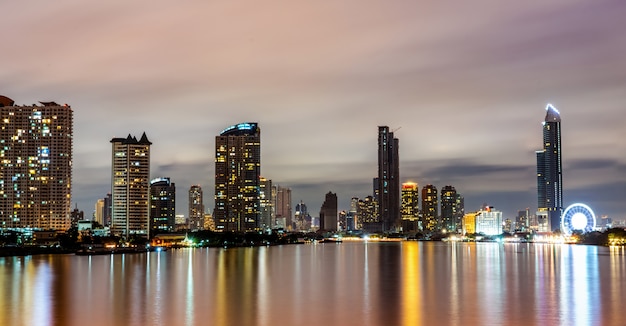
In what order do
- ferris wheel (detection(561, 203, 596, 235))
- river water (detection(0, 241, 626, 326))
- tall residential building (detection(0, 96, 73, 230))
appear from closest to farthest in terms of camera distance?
1. river water (detection(0, 241, 626, 326))
2. tall residential building (detection(0, 96, 73, 230))
3. ferris wheel (detection(561, 203, 596, 235))

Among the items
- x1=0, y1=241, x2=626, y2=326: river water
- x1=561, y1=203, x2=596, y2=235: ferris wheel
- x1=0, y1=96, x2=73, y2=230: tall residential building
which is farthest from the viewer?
x1=561, y1=203, x2=596, y2=235: ferris wheel

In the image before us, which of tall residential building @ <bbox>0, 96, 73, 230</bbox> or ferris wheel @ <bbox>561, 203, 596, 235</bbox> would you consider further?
ferris wheel @ <bbox>561, 203, 596, 235</bbox>

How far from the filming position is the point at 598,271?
260 ft

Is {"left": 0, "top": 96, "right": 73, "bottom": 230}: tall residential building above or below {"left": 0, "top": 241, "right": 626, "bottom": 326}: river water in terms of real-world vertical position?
above

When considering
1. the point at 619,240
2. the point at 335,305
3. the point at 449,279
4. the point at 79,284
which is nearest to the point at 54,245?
the point at 79,284

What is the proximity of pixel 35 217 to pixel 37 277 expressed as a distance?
107018 mm

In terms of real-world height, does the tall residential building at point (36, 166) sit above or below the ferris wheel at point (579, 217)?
above

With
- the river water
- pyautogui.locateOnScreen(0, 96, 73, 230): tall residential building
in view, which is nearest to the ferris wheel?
the river water

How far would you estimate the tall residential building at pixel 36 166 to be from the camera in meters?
169

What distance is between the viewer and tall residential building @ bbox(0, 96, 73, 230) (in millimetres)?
169000

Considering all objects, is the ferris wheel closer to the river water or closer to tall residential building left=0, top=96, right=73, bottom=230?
the river water

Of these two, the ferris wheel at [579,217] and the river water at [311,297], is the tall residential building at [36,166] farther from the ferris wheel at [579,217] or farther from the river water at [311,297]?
the ferris wheel at [579,217]

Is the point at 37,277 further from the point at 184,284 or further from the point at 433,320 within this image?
the point at 433,320

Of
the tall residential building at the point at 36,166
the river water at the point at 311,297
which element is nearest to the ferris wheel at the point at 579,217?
the river water at the point at 311,297
